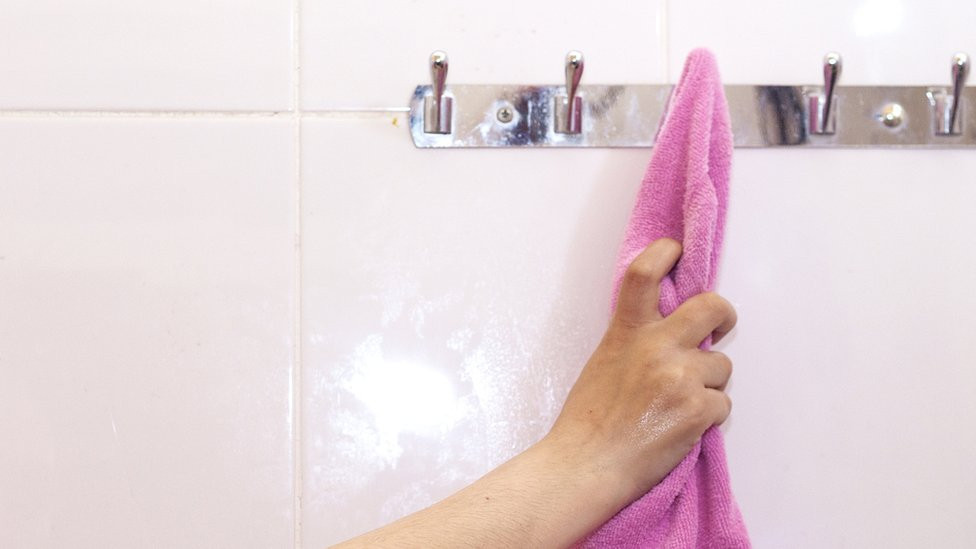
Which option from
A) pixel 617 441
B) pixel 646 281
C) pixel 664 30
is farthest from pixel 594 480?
pixel 664 30

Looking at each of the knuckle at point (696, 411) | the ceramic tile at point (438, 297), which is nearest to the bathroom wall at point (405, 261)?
the ceramic tile at point (438, 297)

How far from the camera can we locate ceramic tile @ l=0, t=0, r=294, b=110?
762 mm

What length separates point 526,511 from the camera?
0.65m

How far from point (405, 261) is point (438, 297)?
0.12 feet

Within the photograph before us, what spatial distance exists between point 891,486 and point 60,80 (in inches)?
28.1

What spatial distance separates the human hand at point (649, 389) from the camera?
0.67 metres

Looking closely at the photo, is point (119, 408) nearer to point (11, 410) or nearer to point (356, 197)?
point (11, 410)

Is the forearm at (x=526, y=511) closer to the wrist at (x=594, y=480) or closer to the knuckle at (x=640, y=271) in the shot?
the wrist at (x=594, y=480)

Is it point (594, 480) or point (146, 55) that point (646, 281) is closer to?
point (594, 480)

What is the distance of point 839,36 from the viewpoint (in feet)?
2.54

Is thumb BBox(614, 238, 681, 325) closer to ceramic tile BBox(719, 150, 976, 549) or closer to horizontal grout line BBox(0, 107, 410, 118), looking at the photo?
ceramic tile BBox(719, 150, 976, 549)

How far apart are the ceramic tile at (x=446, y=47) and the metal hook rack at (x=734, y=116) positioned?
0.06ft

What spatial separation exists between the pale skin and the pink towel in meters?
0.01

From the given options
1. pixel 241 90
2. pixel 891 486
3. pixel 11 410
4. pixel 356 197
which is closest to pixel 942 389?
pixel 891 486
